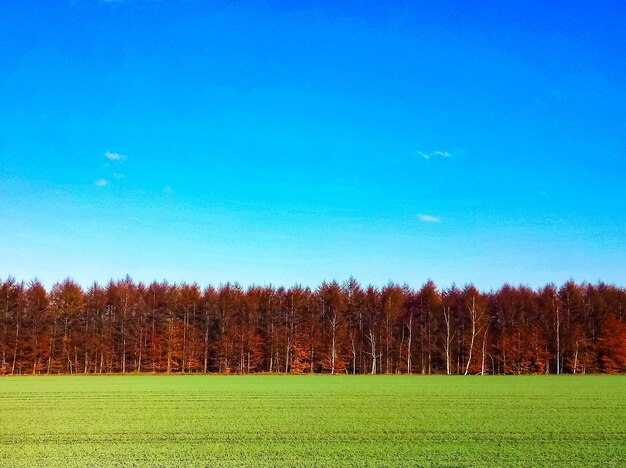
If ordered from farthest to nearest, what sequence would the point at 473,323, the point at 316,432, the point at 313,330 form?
the point at 313,330 → the point at 473,323 → the point at 316,432

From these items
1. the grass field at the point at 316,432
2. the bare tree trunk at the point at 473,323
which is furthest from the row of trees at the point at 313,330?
the grass field at the point at 316,432

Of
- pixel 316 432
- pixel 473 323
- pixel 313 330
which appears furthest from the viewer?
pixel 313 330

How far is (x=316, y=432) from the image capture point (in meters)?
17.4

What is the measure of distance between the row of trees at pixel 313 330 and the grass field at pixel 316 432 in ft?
165

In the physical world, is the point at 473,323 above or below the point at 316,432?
above

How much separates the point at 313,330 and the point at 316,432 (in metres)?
64.3

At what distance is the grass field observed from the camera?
13352 mm

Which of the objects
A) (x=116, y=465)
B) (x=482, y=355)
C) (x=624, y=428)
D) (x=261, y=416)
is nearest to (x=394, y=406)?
(x=261, y=416)

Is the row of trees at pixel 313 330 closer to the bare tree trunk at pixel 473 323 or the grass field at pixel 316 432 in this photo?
the bare tree trunk at pixel 473 323

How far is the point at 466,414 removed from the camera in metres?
22.1

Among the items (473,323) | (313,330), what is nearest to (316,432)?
(473,323)

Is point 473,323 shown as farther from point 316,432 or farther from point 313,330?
point 316,432

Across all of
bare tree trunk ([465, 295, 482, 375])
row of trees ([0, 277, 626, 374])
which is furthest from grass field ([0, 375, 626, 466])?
row of trees ([0, 277, 626, 374])

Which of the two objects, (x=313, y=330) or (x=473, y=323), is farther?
(x=313, y=330)
